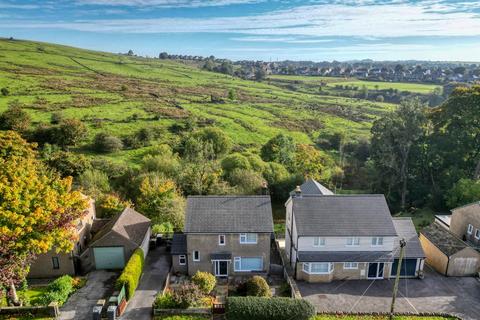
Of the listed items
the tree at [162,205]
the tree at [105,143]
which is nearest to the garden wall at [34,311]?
the tree at [162,205]

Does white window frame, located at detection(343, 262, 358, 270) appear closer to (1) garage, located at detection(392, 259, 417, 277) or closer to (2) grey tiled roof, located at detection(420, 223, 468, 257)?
(1) garage, located at detection(392, 259, 417, 277)

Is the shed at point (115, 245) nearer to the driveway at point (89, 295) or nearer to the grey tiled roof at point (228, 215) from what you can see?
the driveway at point (89, 295)

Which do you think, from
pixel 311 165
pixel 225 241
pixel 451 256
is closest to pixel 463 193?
pixel 451 256

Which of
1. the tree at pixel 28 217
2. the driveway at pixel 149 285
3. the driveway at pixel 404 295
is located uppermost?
the tree at pixel 28 217

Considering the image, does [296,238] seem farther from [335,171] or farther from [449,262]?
[335,171]

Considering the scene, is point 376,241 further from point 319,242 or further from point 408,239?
point 319,242
